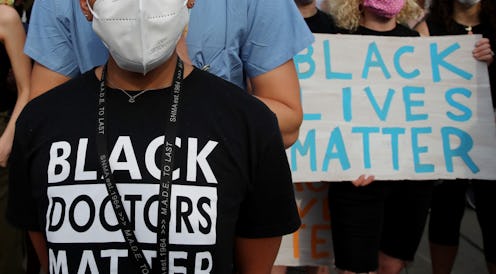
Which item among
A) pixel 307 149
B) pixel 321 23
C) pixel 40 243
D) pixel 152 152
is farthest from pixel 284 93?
pixel 321 23

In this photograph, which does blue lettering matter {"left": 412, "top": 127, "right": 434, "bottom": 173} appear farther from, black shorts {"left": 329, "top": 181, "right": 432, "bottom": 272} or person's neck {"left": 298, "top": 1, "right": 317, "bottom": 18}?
person's neck {"left": 298, "top": 1, "right": 317, "bottom": 18}

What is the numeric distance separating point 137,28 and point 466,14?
2.54 metres

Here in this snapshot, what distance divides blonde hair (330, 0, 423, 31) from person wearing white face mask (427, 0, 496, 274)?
0.63ft

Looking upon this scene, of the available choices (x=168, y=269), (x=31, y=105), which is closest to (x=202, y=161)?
(x=168, y=269)

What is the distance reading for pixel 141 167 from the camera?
4.33ft

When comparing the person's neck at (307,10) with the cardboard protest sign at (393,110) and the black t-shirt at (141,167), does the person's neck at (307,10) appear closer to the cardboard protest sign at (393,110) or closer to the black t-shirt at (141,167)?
the cardboard protest sign at (393,110)

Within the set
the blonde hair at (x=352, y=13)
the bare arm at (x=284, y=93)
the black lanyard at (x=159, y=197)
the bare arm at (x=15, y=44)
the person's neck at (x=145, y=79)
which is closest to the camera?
the black lanyard at (x=159, y=197)

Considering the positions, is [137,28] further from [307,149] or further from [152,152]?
[307,149]

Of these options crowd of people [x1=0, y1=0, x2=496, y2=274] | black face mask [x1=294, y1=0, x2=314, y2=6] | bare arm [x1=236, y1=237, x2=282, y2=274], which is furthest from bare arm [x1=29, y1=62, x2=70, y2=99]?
black face mask [x1=294, y1=0, x2=314, y2=6]

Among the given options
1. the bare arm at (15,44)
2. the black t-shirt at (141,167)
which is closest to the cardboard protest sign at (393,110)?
the bare arm at (15,44)

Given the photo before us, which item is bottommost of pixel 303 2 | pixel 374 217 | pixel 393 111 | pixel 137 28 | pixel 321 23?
pixel 374 217

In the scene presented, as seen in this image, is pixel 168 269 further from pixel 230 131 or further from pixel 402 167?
pixel 402 167

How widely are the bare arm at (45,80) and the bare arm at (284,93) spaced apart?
1.74 feet

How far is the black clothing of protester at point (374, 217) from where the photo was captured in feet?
10.1
